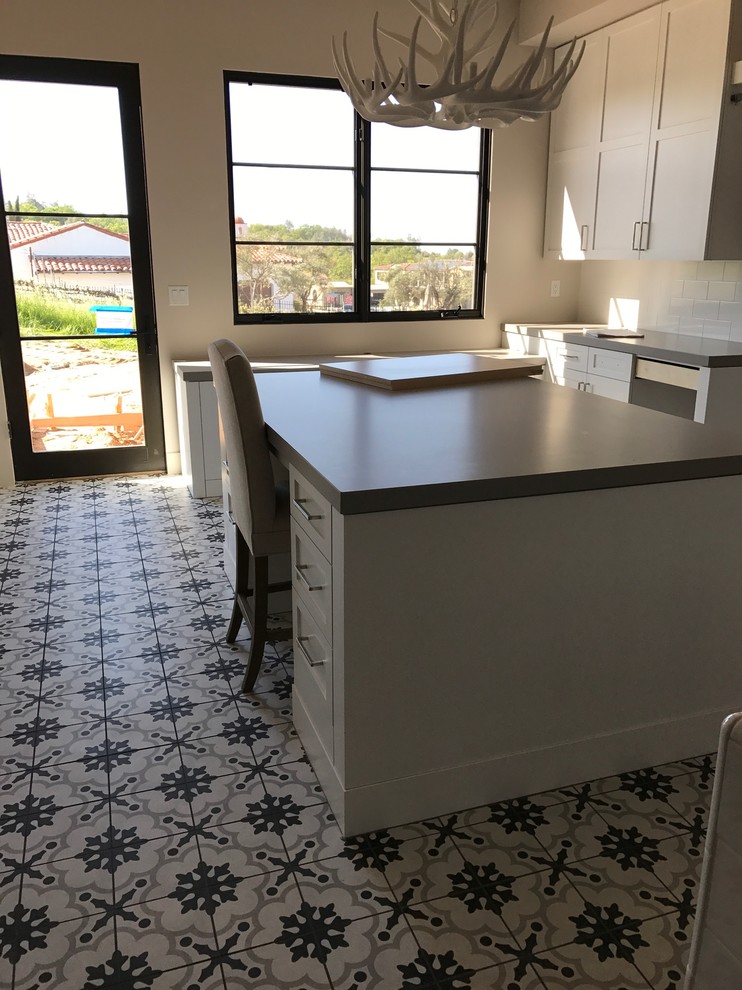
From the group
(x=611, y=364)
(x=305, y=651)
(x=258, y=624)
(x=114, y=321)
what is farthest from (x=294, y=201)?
(x=305, y=651)

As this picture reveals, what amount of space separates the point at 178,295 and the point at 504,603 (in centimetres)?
348

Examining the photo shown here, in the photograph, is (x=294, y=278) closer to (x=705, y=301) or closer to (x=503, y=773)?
(x=705, y=301)

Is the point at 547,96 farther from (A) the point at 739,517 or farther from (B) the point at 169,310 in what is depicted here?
(B) the point at 169,310

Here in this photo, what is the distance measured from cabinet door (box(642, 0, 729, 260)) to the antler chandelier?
5.82 ft

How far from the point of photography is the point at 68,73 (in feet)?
13.7

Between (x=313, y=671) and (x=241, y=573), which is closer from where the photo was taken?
(x=313, y=671)

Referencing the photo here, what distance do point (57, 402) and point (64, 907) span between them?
11.6ft

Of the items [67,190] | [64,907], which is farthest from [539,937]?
[67,190]

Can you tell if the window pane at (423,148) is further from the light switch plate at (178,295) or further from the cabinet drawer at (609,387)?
the cabinet drawer at (609,387)

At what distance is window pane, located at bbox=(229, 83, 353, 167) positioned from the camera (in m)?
4.55

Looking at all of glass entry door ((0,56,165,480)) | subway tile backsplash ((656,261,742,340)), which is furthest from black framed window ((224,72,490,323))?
subway tile backsplash ((656,261,742,340))

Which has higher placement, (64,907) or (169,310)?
(169,310)

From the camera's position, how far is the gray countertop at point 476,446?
1657mm

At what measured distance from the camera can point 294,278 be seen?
4883mm
